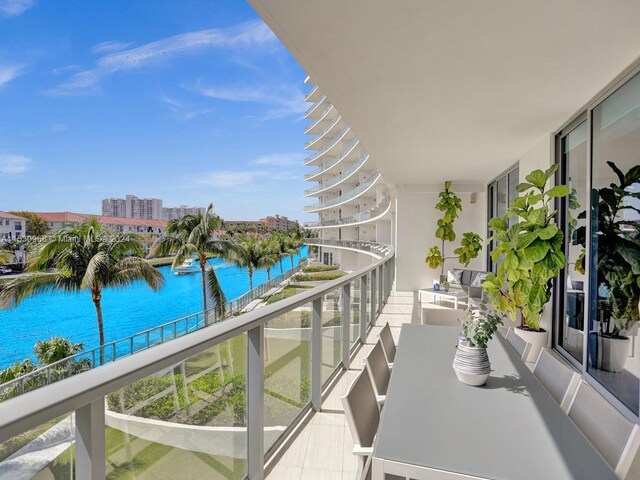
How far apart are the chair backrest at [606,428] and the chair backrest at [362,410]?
0.93 meters

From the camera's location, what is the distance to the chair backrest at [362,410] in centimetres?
162

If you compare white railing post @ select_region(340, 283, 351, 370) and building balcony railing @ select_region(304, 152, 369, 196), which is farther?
building balcony railing @ select_region(304, 152, 369, 196)

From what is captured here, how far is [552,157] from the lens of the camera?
514 centimetres

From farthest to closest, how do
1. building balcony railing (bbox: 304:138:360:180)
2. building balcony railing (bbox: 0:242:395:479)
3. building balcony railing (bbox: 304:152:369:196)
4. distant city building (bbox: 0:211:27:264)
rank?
building balcony railing (bbox: 304:138:360:180), building balcony railing (bbox: 304:152:369:196), distant city building (bbox: 0:211:27:264), building balcony railing (bbox: 0:242:395:479)

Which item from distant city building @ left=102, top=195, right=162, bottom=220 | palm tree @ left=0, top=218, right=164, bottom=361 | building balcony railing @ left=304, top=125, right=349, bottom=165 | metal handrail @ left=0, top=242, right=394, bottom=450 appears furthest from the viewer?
distant city building @ left=102, top=195, right=162, bottom=220

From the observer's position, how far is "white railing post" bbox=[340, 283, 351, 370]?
4.07 m

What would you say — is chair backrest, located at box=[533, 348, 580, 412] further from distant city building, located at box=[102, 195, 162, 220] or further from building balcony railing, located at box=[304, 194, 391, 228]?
distant city building, located at box=[102, 195, 162, 220]

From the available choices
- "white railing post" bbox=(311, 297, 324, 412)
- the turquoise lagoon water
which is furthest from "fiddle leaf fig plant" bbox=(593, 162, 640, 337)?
the turquoise lagoon water

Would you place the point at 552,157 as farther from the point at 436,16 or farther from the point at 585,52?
the point at 436,16

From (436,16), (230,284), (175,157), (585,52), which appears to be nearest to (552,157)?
(585,52)

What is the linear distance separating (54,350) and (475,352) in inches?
712

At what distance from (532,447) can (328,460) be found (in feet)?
4.61

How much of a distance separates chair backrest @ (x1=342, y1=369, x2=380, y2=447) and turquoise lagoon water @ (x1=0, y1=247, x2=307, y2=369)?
20.3 meters

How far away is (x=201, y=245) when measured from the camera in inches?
961
